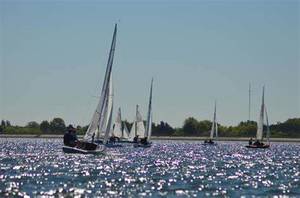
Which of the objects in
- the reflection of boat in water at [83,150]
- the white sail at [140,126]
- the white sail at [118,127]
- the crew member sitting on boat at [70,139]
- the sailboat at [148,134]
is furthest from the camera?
the white sail at [118,127]

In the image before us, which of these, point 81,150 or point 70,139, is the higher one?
point 70,139

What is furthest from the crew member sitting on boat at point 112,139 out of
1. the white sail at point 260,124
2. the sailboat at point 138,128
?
the white sail at point 260,124

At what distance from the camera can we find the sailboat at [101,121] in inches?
3346

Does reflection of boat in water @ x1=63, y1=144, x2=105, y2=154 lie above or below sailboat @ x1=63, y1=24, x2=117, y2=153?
below

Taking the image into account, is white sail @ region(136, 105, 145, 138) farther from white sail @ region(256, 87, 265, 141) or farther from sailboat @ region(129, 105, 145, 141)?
white sail @ region(256, 87, 265, 141)

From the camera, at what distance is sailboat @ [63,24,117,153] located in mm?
85000

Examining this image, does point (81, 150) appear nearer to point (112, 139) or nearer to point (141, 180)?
point (141, 180)

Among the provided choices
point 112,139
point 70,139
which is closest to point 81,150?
point 70,139

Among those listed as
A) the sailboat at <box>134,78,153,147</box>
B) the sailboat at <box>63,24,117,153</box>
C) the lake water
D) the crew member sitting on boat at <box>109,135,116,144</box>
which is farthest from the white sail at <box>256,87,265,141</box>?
the lake water

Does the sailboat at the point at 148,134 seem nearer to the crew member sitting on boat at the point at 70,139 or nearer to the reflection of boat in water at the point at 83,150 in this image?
the crew member sitting on boat at the point at 70,139

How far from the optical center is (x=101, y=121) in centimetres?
8662

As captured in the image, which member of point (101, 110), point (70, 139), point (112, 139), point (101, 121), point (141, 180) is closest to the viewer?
point (141, 180)

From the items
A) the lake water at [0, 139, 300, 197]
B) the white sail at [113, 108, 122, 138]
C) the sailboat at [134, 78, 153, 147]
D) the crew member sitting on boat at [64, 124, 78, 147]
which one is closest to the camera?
the lake water at [0, 139, 300, 197]

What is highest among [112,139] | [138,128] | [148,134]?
[138,128]
